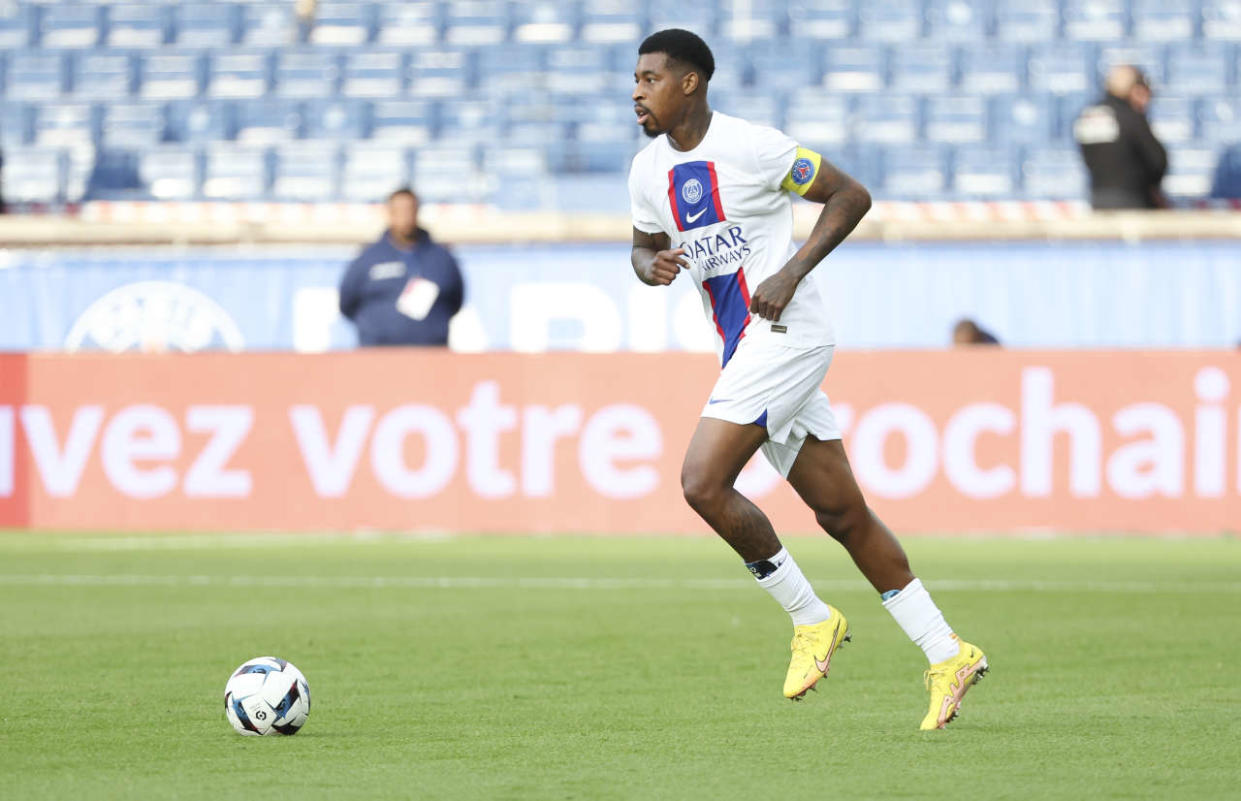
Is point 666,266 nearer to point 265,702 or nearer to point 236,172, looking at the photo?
point 265,702

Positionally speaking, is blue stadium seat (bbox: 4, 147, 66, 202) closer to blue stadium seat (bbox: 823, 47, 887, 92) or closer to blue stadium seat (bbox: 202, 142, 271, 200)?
blue stadium seat (bbox: 202, 142, 271, 200)

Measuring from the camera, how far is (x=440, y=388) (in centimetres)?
1498

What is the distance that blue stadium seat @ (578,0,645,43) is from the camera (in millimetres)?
22609

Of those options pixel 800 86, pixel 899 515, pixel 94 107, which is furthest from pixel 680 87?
pixel 94 107

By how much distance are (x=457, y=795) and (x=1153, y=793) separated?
1630 millimetres

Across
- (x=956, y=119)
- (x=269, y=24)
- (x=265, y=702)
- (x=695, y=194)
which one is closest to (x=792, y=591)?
(x=695, y=194)

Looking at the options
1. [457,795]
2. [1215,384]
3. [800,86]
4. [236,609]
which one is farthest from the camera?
[800,86]

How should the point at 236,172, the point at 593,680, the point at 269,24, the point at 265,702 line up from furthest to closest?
the point at 269,24 < the point at 236,172 < the point at 593,680 < the point at 265,702

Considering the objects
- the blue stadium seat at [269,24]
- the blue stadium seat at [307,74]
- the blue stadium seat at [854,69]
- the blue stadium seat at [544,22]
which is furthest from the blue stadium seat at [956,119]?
the blue stadium seat at [269,24]

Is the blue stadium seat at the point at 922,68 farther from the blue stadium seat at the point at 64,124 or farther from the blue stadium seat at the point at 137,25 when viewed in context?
the blue stadium seat at the point at 64,124

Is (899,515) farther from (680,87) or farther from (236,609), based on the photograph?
(680,87)

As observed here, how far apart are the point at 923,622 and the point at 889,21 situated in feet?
56.6

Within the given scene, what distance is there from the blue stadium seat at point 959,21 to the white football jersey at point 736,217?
16.6 m

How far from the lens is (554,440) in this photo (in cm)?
1486
